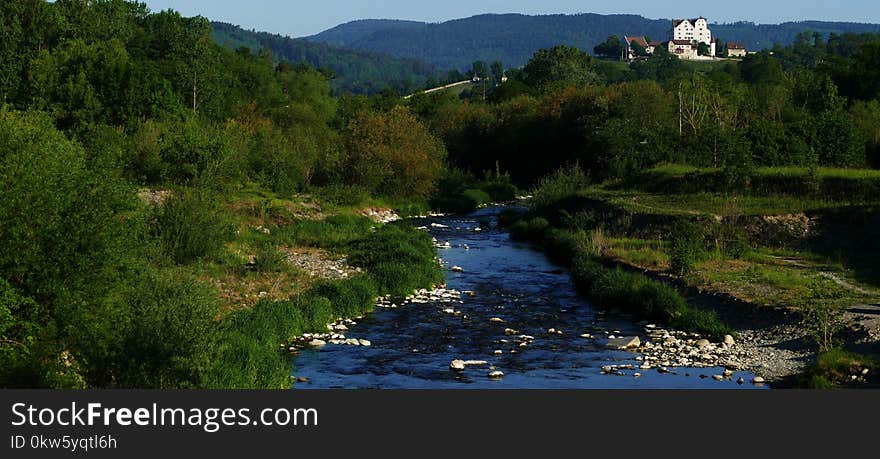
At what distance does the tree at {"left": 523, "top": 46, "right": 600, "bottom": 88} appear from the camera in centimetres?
11200

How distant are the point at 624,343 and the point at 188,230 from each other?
50.6ft

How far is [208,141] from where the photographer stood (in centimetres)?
5078

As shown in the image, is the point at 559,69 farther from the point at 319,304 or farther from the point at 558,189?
the point at 319,304

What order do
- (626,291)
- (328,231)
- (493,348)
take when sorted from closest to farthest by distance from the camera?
(493,348), (626,291), (328,231)

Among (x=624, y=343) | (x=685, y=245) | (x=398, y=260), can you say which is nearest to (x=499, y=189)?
(x=398, y=260)

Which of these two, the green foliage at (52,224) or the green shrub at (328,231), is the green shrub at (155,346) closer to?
the green foliage at (52,224)

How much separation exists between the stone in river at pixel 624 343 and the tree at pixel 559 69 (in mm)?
78925

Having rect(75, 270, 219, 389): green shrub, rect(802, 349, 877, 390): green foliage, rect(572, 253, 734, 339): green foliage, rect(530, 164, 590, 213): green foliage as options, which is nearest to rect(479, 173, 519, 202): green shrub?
rect(530, 164, 590, 213): green foliage

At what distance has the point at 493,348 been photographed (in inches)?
1126

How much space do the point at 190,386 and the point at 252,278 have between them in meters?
16.6

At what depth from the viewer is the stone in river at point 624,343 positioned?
2852 centimetres

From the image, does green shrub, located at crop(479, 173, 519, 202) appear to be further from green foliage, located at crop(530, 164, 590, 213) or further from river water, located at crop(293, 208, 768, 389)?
river water, located at crop(293, 208, 768, 389)

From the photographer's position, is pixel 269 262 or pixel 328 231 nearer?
pixel 269 262

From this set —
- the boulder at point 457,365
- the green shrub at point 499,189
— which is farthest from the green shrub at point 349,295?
the green shrub at point 499,189
